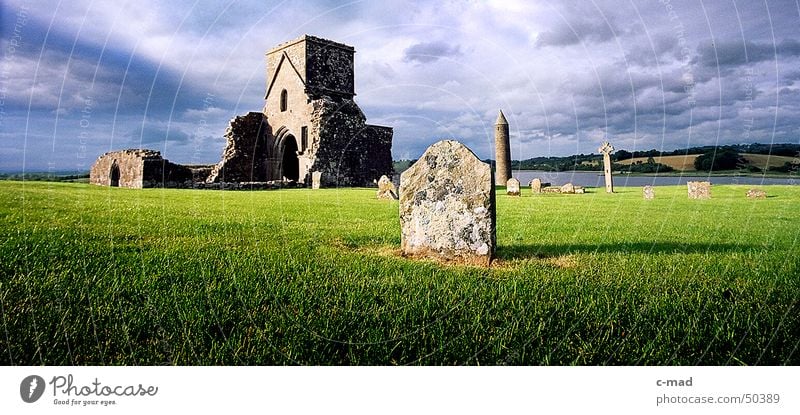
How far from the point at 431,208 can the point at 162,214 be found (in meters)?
6.38

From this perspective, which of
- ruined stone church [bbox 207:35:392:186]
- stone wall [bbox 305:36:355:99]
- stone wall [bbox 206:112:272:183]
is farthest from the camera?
stone wall [bbox 305:36:355:99]

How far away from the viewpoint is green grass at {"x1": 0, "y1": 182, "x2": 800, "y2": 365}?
8.05ft

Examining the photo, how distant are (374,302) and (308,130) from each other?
79.5 feet

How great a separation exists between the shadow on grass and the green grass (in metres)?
0.03

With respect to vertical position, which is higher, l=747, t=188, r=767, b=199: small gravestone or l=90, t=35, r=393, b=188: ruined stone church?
l=90, t=35, r=393, b=188: ruined stone church

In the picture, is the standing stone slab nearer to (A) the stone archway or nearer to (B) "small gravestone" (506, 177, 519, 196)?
(B) "small gravestone" (506, 177, 519, 196)

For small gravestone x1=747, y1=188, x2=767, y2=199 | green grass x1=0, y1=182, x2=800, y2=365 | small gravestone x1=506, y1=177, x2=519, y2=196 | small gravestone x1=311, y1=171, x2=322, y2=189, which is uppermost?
small gravestone x1=311, y1=171, x2=322, y2=189

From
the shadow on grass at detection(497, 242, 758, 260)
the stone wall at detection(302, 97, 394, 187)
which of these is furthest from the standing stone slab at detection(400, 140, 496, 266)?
the stone wall at detection(302, 97, 394, 187)

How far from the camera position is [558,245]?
6.27 m

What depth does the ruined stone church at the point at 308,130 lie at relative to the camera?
26.3m

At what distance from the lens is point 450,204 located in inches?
195

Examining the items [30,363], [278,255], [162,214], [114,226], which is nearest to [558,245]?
[278,255]

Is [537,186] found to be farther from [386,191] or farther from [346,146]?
[346,146]
